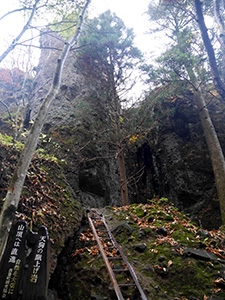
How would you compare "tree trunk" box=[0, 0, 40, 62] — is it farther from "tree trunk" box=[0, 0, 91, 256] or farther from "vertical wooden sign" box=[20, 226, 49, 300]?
"vertical wooden sign" box=[20, 226, 49, 300]

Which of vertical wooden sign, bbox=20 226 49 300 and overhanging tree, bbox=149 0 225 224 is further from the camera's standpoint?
overhanging tree, bbox=149 0 225 224

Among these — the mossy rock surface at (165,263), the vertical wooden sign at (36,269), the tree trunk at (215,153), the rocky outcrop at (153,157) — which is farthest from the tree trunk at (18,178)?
the tree trunk at (215,153)

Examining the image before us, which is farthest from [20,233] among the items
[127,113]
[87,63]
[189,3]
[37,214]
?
[189,3]

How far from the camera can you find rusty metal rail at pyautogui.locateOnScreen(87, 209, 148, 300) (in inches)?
152

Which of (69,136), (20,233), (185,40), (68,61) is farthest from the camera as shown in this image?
(68,61)

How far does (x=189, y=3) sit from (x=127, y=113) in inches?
220

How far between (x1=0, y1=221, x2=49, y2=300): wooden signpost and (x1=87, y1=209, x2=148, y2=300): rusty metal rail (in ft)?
4.65

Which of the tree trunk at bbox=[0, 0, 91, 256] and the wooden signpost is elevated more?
the tree trunk at bbox=[0, 0, 91, 256]

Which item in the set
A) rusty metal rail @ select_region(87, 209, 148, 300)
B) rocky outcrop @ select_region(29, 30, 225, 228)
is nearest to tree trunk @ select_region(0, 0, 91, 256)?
Result: rusty metal rail @ select_region(87, 209, 148, 300)

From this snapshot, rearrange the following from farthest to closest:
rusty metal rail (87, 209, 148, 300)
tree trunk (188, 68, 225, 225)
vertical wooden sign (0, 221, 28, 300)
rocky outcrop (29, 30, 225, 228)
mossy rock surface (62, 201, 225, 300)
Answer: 1. rocky outcrop (29, 30, 225, 228)
2. tree trunk (188, 68, 225, 225)
3. mossy rock surface (62, 201, 225, 300)
4. rusty metal rail (87, 209, 148, 300)
5. vertical wooden sign (0, 221, 28, 300)

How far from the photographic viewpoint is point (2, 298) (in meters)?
2.85

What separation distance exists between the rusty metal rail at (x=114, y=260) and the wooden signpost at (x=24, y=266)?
1.42 m

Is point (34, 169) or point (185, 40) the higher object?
point (185, 40)

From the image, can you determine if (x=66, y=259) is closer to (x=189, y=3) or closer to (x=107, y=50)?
(x=107, y=50)
